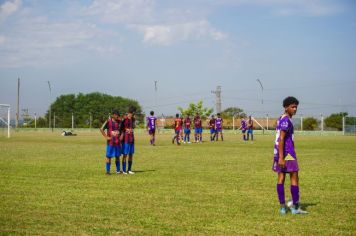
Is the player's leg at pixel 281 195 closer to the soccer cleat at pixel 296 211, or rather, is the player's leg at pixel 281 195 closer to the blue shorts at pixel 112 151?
the soccer cleat at pixel 296 211

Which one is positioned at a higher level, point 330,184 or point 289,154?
point 289,154

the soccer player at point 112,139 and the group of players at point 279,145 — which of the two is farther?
the soccer player at point 112,139

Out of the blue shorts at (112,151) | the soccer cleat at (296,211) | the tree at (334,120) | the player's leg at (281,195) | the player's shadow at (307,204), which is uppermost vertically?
the tree at (334,120)

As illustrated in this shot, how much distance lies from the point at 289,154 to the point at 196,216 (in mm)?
1971

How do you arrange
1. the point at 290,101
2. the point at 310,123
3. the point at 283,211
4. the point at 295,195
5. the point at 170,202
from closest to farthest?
the point at 283,211, the point at 295,195, the point at 290,101, the point at 170,202, the point at 310,123

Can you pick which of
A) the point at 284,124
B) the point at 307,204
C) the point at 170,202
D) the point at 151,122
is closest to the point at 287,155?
the point at 284,124

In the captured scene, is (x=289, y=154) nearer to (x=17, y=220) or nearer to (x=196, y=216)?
(x=196, y=216)

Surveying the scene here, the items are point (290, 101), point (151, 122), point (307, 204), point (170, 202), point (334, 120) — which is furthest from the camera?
point (334, 120)

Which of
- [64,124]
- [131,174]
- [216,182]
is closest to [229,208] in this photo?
[216,182]

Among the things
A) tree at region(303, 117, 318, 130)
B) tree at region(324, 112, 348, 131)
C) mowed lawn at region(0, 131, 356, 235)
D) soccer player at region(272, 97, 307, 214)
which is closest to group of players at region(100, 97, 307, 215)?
soccer player at region(272, 97, 307, 214)

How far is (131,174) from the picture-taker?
15680mm

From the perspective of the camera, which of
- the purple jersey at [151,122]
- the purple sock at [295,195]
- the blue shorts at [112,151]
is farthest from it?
the purple jersey at [151,122]

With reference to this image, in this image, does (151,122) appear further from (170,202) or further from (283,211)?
(283,211)

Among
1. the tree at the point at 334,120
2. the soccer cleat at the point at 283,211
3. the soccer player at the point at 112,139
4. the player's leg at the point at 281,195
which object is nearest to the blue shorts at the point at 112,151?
the soccer player at the point at 112,139
